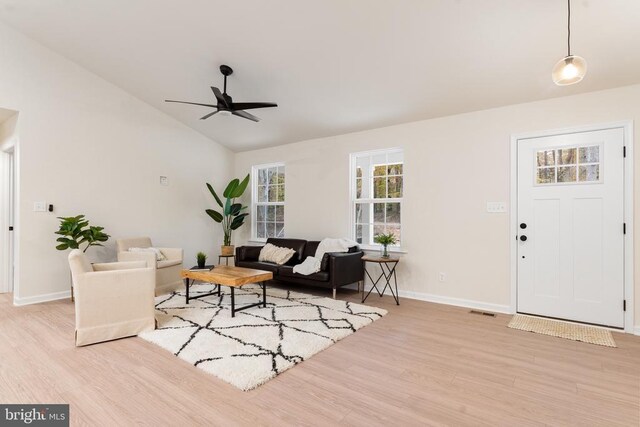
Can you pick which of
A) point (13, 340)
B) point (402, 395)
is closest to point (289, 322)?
point (402, 395)

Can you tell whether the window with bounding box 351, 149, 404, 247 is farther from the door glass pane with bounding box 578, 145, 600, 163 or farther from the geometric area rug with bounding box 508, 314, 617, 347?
the door glass pane with bounding box 578, 145, 600, 163

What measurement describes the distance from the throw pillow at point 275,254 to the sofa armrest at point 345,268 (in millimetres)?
922

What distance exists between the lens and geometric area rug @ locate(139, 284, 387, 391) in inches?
97.9

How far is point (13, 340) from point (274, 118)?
3.94 m

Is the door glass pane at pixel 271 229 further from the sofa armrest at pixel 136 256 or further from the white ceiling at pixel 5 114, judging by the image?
the white ceiling at pixel 5 114

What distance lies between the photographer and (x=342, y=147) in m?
5.28

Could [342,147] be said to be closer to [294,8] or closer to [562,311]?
[294,8]

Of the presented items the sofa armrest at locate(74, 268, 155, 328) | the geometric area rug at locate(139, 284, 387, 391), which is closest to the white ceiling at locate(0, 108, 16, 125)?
the sofa armrest at locate(74, 268, 155, 328)

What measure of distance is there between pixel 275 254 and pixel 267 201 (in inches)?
64.4

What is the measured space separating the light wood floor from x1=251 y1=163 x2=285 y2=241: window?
11.7 ft

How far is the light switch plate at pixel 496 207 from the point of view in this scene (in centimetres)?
391

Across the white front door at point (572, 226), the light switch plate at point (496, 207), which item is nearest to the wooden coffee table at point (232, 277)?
the light switch plate at point (496, 207)

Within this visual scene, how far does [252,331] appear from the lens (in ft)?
10.4

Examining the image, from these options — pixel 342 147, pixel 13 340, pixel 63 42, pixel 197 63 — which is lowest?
pixel 13 340
